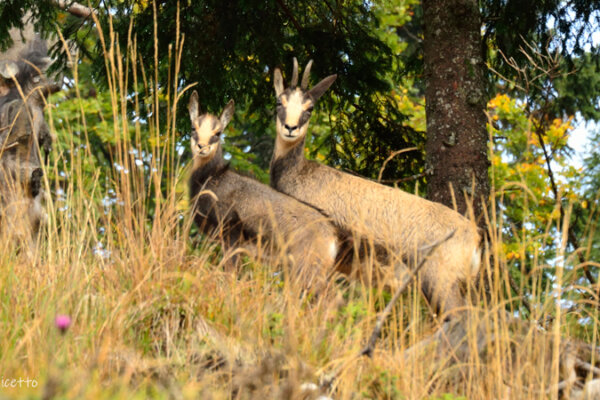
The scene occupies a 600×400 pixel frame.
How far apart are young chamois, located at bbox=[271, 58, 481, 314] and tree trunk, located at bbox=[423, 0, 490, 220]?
0.79 metres

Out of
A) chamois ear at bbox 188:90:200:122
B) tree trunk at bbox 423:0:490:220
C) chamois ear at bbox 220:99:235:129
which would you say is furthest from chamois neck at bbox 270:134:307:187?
tree trunk at bbox 423:0:490:220

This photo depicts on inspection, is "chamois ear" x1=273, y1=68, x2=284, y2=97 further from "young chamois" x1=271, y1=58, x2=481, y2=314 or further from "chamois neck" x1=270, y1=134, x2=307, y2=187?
"chamois neck" x1=270, y1=134, x2=307, y2=187

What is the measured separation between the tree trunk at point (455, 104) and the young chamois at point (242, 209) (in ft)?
4.65

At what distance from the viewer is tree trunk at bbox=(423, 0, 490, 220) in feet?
21.9

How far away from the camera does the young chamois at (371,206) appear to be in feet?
18.3

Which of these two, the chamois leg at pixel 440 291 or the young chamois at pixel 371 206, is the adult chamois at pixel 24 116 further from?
the chamois leg at pixel 440 291

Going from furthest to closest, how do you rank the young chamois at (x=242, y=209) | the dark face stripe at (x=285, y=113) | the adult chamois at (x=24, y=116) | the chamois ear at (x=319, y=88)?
the adult chamois at (x=24, y=116) < the chamois ear at (x=319, y=88) < the dark face stripe at (x=285, y=113) < the young chamois at (x=242, y=209)

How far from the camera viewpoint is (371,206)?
19.6 feet

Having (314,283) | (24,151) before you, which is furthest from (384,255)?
(24,151)

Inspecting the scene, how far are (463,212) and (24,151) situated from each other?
5.98 m

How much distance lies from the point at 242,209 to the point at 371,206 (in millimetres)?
1100

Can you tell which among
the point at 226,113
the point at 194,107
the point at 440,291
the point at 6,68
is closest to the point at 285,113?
the point at 226,113

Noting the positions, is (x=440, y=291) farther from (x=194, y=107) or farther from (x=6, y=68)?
(x=6, y=68)

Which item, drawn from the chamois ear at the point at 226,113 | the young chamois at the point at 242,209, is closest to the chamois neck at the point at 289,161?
the young chamois at the point at 242,209
